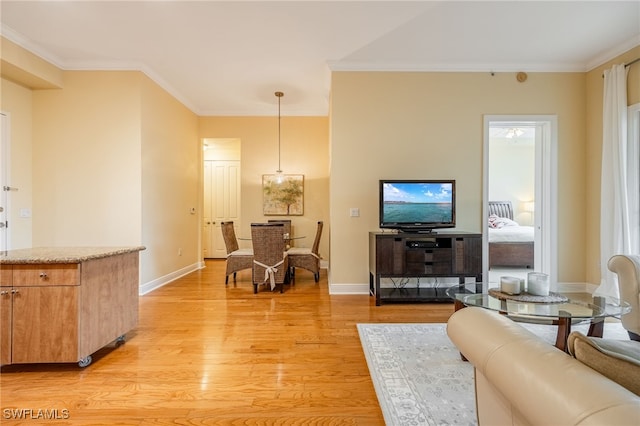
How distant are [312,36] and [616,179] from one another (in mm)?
3967

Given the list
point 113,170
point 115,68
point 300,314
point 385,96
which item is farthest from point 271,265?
point 115,68

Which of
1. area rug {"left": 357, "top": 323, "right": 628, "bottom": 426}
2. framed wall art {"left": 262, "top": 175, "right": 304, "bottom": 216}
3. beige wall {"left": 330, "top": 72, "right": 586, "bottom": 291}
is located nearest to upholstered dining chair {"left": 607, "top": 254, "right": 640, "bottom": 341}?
area rug {"left": 357, "top": 323, "right": 628, "bottom": 426}

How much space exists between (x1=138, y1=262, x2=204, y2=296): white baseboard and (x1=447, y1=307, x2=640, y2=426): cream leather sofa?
4.26 metres

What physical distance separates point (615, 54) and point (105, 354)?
6335mm

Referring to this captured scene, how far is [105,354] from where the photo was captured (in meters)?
2.38

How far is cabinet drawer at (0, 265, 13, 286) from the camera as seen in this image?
2.01 meters

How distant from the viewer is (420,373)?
2057mm

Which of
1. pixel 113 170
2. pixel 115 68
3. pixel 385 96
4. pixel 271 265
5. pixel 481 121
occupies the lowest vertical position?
pixel 271 265

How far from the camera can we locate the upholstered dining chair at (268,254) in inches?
164

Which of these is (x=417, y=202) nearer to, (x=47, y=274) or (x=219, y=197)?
(x=47, y=274)

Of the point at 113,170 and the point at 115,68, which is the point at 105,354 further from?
the point at 115,68

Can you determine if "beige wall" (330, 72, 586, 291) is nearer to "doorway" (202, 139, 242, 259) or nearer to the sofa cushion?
the sofa cushion

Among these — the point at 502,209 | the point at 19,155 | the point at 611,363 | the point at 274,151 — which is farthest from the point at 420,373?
the point at 502,209

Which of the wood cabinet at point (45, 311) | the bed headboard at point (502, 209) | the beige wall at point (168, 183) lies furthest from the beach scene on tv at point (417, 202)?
the bed headboard at point (502, 209)
